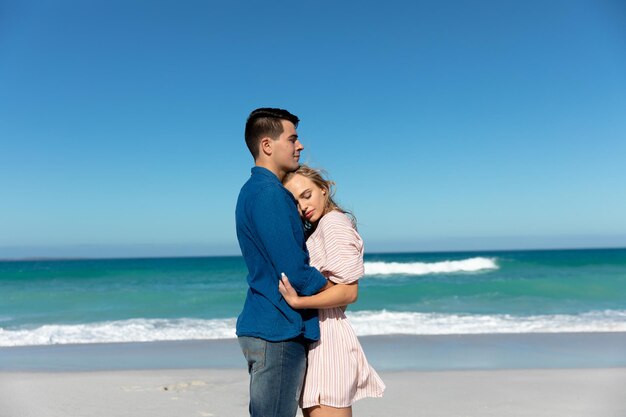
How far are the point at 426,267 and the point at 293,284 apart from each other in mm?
30934

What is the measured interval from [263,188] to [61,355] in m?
7.60

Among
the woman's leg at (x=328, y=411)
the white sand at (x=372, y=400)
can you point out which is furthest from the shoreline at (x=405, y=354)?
the woman's leg at (x=328, y=411)

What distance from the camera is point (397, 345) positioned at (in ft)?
29.8

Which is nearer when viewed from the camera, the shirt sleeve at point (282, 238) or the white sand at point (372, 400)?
the shirt sleeve at point (282, 238)

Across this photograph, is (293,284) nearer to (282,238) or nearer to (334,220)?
(282,238)

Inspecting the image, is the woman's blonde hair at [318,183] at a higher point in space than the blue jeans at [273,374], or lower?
higher

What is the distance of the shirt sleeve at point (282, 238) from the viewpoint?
229 centimetres

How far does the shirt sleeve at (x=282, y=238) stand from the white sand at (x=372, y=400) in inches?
128

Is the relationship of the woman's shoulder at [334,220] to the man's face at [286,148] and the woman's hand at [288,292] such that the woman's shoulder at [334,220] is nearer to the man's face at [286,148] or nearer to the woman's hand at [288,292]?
the man's face at [286,148]

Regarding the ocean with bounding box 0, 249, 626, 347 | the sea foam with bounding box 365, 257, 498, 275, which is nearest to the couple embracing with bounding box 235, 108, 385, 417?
the ocean with bounding box 0, 249, 626, 347

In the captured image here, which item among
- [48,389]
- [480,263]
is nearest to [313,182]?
[48,389]

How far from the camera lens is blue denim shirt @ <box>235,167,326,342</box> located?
230 centimetres

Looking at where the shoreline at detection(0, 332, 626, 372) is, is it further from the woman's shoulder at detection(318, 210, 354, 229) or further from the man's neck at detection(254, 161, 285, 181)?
the man's neck at detection(254, 161, 285, 181)

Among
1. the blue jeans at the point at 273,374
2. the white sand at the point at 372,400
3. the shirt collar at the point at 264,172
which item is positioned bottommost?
the white sand at the point at 372,400
